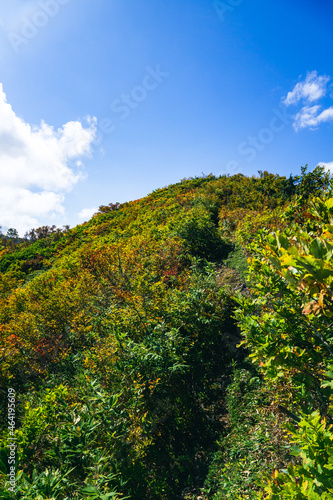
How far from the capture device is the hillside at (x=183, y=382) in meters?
1.64

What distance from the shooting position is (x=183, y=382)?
4074mm

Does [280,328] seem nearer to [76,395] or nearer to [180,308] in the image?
[180,308]

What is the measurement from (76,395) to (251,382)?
2.68 meters

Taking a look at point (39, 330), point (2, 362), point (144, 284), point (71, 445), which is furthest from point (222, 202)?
point (71, 445)

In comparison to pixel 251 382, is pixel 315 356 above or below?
above

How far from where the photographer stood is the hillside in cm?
164

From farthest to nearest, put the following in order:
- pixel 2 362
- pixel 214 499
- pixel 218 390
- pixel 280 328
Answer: pixel 2 362 < pixel 218 390 < pixel 214 499 < pixel 280 328

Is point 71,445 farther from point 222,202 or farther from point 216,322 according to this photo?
point 222,202

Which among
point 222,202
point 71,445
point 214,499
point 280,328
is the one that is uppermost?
point 222,202

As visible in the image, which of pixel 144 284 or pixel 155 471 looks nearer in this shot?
pixel 155 471

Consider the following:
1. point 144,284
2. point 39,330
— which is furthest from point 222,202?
point 39,330

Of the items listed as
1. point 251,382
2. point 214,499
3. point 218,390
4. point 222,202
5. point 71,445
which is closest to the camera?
point 71,445

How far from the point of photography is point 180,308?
4.65 m

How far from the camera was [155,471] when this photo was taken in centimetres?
318
